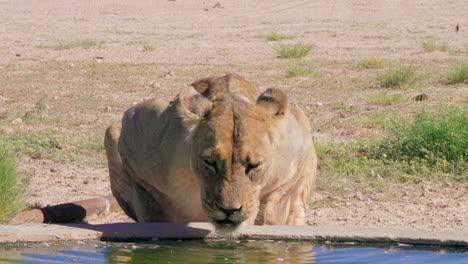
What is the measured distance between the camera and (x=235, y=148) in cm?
489

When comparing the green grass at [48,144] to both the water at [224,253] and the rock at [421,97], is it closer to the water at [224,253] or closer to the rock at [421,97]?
the water at [224,253]

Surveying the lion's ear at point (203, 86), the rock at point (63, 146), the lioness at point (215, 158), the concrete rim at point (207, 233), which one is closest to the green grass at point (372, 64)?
the rock at point (63, 146)

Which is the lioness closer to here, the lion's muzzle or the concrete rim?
the lion's muzzle

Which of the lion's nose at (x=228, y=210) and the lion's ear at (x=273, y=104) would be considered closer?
the lion's nose at (x=228, y=210)

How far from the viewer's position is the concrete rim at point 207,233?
529 cm

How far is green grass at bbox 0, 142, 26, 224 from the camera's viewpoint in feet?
19.6

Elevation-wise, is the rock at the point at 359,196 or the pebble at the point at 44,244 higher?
the pebble at the point at 44,244

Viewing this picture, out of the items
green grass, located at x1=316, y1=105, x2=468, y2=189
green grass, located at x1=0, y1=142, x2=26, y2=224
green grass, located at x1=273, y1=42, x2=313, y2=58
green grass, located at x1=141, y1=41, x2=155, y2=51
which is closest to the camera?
green grass, located at x1=0, y1=142, x2=26, y2=224

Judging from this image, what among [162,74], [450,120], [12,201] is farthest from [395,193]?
[162,74]

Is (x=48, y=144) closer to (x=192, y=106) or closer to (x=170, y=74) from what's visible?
(x=192, y=106)

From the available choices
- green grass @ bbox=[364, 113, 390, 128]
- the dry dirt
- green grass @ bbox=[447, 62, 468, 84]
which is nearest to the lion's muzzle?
the dry dirt

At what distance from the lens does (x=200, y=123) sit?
5.19 metres

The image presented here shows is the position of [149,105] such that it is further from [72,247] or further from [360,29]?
[360,29]

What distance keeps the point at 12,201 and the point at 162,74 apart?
→ 31.0 feet
